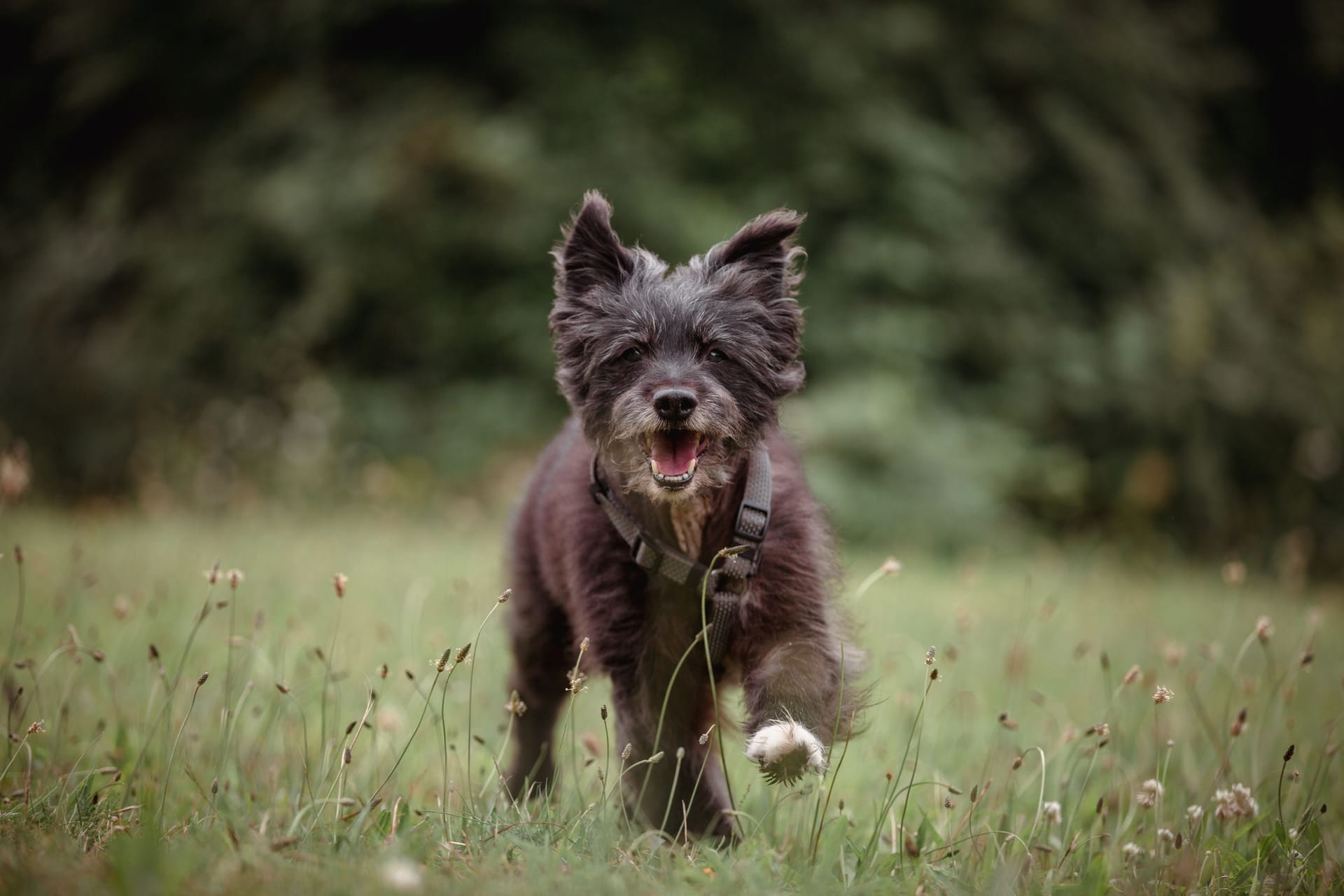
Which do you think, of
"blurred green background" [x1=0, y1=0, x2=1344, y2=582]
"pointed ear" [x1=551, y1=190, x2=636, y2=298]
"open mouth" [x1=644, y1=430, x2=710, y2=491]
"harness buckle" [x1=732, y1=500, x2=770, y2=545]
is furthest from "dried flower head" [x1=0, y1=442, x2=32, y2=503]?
"blurred green background" [x1=0, y1=0, x2=1344, y2=582]

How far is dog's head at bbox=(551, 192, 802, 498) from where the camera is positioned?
2979 millimetres

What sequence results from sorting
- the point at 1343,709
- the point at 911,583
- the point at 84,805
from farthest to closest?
the point at 911,583 < the point at 1343,709 < the point at 84,805

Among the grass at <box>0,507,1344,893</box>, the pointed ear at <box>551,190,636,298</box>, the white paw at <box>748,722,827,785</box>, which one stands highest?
the pointed ear at <box>551,190,636,298</box>

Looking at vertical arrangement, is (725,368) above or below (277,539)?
above

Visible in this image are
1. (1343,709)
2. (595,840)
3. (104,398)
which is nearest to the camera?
(595,840)

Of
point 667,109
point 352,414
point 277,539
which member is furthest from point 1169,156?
point 277,539

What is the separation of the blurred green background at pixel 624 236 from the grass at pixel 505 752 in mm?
3449

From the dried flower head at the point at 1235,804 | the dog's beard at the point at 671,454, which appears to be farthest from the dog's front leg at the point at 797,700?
the dried flower head at the point at 1235,804

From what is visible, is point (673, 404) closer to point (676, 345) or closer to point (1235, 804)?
point (676, 345)

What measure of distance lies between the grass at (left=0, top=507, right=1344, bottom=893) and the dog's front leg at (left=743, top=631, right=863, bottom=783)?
0.12 metres

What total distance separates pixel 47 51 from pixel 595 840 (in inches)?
494

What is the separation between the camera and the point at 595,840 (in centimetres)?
237

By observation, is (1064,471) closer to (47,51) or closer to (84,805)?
(84,805)

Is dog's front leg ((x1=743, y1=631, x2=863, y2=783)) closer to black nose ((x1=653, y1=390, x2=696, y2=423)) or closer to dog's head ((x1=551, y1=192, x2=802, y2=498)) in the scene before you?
dog's head ((x1=551, y1=192, x2=802, y2=498))
